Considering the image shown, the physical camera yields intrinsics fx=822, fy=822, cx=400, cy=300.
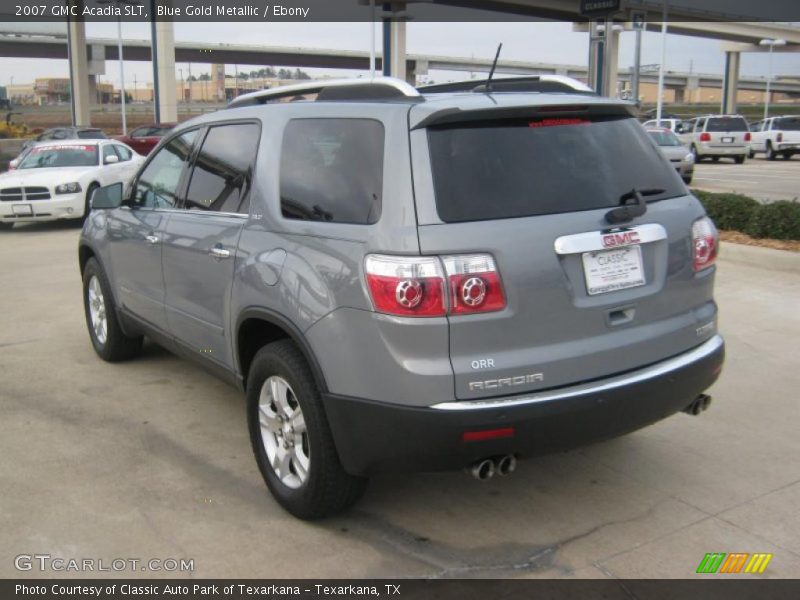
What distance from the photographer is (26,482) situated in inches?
161

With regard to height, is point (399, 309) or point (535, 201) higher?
point (535, 201)

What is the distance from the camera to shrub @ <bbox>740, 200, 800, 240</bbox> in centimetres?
912

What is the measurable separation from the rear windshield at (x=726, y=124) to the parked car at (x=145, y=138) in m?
19.5

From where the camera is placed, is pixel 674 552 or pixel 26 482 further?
pixel 26 482

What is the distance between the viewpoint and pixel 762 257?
8.80m

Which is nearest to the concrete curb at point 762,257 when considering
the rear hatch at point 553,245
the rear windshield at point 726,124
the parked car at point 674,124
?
the rear hatch at point 553,245

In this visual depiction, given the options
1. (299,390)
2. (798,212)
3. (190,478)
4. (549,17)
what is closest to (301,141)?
(299,390)

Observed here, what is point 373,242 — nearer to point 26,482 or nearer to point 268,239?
point 268,239

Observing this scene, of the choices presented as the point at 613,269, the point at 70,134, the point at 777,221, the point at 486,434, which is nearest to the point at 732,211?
the point at 777,221

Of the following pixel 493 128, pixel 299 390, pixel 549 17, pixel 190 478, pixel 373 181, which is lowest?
pixel 190 478

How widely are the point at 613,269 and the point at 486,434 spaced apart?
2.89ft

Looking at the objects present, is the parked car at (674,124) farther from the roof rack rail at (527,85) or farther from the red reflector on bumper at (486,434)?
the red reflector on bumper at (486,434)

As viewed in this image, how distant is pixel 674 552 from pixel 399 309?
1568mm

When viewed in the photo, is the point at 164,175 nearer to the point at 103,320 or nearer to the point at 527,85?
the point at 103,320
